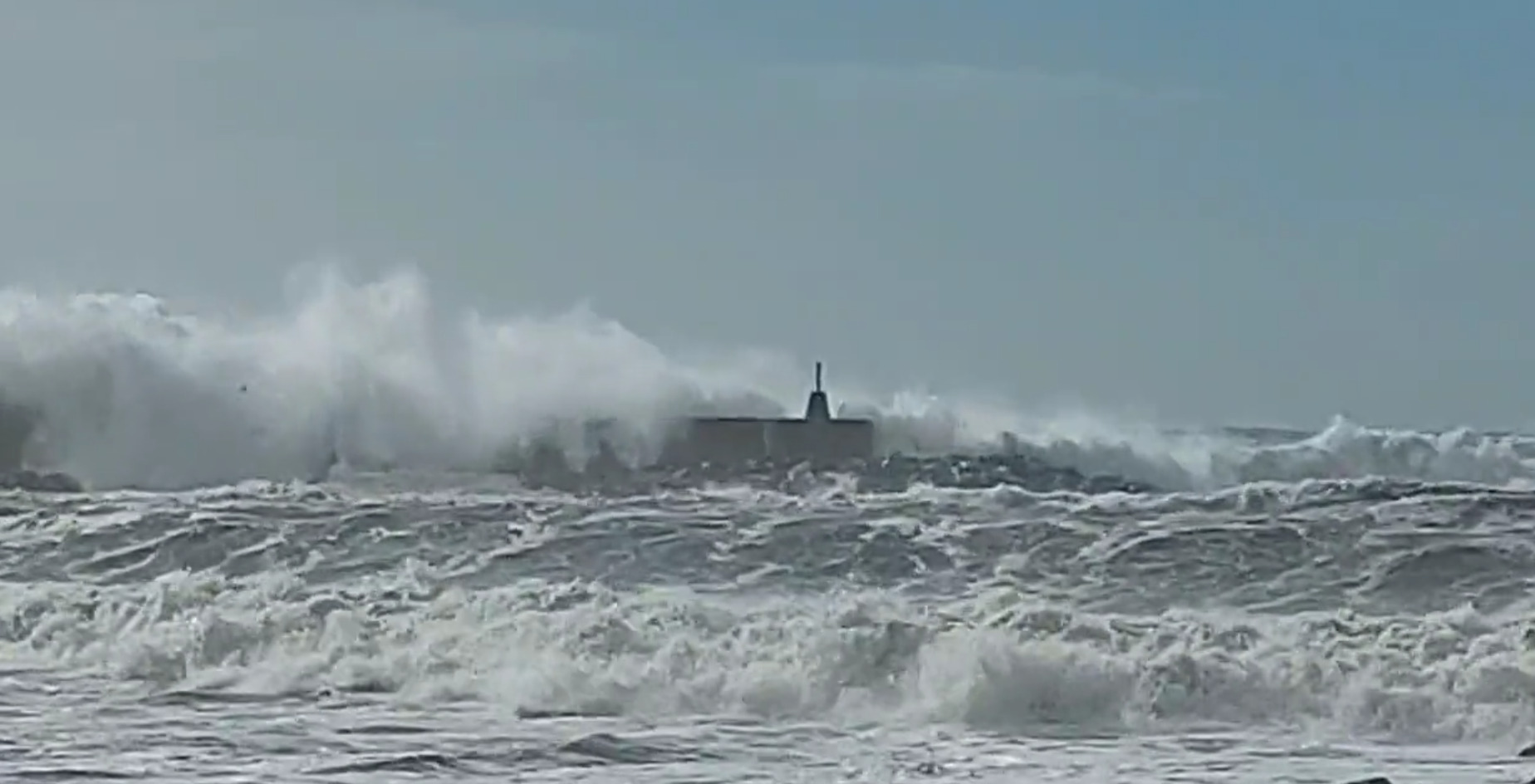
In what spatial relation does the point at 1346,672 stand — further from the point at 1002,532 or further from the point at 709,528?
the point at 709,528

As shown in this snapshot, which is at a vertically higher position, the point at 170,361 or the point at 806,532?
the point at 170,361

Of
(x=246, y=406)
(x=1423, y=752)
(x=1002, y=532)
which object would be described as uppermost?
(x=246, y=406)

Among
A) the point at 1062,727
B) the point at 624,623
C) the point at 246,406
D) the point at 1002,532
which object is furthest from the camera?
the point at 246,406

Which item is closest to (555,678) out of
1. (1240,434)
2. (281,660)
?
(281,660)
